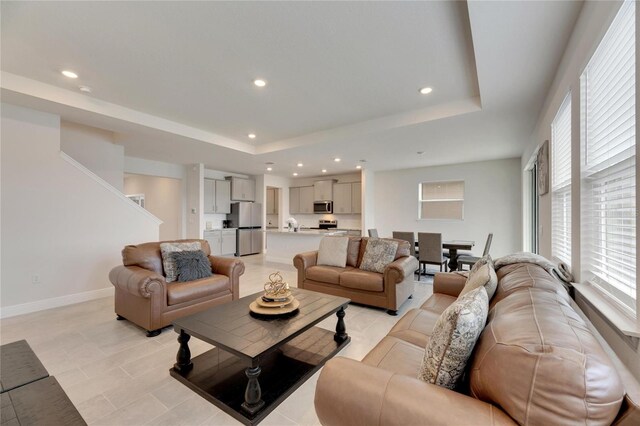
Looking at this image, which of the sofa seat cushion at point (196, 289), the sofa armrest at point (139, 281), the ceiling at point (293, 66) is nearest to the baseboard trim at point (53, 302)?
the sofa armrest at point (139, 281)

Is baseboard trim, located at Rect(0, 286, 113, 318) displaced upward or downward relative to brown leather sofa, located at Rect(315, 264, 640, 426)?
downward

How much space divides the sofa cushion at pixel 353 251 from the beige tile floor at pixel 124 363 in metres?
0.67

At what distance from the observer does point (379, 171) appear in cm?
788

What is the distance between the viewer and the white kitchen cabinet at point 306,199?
29.4 feet

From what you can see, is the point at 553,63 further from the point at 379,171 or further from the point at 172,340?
the point at 379,171

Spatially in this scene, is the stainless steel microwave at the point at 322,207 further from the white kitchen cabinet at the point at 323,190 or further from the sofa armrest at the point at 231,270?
the sofa armrest at the point at 231,270

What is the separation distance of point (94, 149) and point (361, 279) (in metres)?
5.04

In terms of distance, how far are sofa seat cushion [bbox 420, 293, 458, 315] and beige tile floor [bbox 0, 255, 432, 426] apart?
66cm

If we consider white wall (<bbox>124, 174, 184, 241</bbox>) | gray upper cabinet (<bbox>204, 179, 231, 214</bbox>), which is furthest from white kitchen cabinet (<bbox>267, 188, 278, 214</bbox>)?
white wall (<bbox>124, 174, 184, 241</bbox>)

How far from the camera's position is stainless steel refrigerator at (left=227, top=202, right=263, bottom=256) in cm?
802

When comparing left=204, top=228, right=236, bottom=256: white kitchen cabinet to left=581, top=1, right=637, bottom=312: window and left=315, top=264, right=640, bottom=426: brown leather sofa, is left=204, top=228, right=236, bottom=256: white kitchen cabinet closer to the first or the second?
left=315, top=264, right=640, bottom=426: brown leather sofa

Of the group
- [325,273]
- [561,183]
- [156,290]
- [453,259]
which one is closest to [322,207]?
[453,259]

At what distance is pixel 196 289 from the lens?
9.93 feet

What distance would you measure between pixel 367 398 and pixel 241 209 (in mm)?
7520
